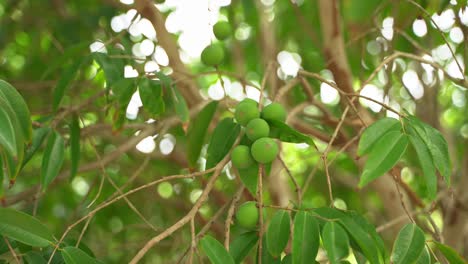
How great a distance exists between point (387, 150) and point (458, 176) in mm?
1050

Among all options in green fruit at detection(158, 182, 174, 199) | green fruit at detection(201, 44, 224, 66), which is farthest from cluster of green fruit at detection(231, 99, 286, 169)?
green fruit at detection(158, 182, 174, 199)

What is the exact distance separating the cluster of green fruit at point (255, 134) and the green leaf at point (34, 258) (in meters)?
0.32

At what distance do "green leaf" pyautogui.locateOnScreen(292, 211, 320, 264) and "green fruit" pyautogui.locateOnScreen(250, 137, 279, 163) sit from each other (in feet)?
0.29

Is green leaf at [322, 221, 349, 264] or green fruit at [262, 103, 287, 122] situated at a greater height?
green fruit at [262, 103, 287, 122]

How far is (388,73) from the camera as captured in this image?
1.39 meters

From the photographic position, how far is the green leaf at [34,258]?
100 centimetres

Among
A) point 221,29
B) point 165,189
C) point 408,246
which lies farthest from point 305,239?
point 165,189

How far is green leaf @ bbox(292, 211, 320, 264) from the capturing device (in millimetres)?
859

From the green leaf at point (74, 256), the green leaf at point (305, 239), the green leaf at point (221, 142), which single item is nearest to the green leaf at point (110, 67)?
the green leaf at point (221, 142)

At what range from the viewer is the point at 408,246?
90 centimetres

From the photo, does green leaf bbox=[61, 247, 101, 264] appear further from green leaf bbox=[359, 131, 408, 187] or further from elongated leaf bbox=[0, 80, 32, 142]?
green leaf bbox=[359, 131, 408, 187]

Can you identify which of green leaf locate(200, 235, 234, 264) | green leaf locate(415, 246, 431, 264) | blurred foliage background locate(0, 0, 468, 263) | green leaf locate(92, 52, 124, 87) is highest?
green leaf locate(92, 52, 124, 87)

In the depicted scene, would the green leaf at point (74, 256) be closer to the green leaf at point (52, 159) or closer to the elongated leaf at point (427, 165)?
the green leaf at point (52, 159)

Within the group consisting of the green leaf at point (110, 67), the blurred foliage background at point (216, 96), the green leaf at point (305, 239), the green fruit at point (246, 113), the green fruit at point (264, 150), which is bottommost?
the blurred foliage background at point (216, 96)
